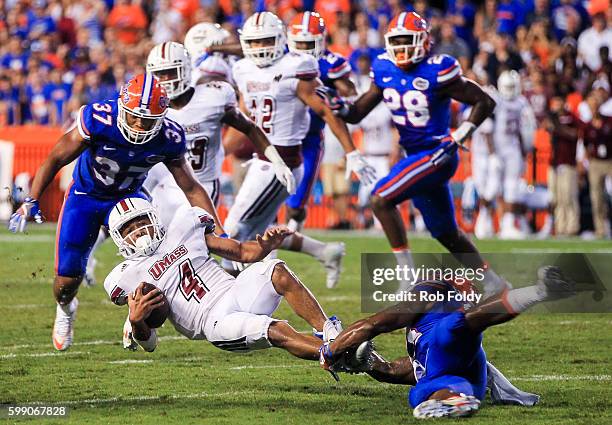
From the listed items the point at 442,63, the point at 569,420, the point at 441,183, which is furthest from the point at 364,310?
the point at 569,420

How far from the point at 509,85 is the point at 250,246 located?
27.9 feet

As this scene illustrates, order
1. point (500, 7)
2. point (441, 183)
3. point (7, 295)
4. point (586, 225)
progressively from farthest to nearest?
point (500, 7)
point (586, 225)
point (7, 295)
point (441, 183)

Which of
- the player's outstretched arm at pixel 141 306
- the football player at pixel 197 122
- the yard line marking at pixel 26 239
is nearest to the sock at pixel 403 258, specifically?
the football player at pixel 197 122

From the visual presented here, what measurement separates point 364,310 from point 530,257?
10.2ft

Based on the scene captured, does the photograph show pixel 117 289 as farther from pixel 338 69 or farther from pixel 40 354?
pixel 338 69

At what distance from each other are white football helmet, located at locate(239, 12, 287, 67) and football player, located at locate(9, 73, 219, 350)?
7.31ft

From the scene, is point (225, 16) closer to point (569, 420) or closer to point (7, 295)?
point (7, 295)

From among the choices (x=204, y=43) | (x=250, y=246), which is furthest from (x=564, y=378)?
(x=204, y=43)

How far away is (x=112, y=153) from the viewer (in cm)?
679

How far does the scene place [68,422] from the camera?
531 cm

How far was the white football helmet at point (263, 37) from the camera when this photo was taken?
902 centimetres

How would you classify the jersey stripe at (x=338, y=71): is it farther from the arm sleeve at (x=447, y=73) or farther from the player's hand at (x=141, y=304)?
the player's hand at (x=141, y=304)

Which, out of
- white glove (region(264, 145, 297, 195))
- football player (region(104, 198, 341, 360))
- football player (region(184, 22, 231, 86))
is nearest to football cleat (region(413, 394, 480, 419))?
football player (region(104, 198, 341, 360))

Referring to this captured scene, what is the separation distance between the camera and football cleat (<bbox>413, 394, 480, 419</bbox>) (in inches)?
205
